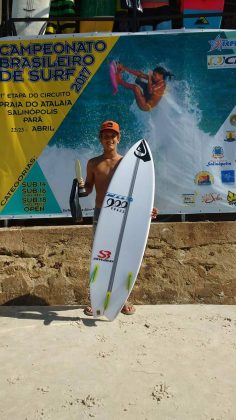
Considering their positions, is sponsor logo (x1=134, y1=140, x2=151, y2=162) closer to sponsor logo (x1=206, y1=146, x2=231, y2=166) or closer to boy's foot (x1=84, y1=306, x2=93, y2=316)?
sponsor logo (x1=206, y1=146, x2=231, y2=166)

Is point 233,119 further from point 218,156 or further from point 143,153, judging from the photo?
point 143,153

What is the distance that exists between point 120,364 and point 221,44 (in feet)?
9.12

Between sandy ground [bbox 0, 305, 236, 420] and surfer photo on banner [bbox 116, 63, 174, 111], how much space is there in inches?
Answer: 71.6

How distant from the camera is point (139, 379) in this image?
2846 millimetres

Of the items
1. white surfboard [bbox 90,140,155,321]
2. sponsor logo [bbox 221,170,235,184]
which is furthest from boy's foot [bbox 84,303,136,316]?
sponsor logo [bbox 221,170,235,184]

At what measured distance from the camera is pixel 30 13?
435cm

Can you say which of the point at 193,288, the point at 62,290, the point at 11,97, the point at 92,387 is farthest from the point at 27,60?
the point at 92,387

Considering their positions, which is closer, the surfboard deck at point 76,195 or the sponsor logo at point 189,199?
the surfboard deck at point 76,195

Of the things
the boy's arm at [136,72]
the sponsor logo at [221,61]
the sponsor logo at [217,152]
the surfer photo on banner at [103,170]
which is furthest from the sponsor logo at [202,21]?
the surfer photo on banner at [103,170]

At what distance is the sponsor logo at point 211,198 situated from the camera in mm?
4156

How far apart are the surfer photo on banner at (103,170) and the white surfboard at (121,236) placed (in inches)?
3.5

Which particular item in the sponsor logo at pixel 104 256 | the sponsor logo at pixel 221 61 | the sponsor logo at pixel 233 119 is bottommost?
the sponsor logo at pixel 104 256

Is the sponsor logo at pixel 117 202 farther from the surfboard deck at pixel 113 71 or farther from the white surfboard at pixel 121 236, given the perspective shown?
the surfboard deck at pixel 113 71

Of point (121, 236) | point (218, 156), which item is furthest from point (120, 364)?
point (218, 156)
